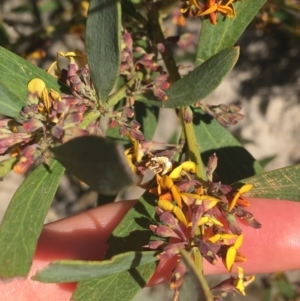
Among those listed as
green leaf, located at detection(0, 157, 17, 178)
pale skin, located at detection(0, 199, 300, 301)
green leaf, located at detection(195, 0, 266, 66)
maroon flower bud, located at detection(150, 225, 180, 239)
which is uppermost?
green leaf, located at detection(195, 0, 266, 66)

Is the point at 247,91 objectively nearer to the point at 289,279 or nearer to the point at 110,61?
the point at 289,279

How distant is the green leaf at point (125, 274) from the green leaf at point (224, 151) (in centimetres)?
46

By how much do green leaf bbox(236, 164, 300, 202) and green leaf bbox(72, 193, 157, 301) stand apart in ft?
1.32

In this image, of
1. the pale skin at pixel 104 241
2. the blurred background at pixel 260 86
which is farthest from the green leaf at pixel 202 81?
the blurred background at pixel 260 86

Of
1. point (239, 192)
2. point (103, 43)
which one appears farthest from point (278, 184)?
point (103, 43)

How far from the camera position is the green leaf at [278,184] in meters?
1.72

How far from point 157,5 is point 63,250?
131 centimetres

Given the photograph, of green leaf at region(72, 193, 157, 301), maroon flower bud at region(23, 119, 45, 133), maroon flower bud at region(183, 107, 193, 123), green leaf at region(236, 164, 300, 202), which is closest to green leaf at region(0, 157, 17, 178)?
maroon flower bud at region(23, 119, 45, 133)

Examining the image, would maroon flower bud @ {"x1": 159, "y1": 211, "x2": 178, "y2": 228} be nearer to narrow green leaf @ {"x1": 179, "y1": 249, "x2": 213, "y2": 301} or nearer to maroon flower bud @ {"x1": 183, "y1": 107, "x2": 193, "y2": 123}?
narrow green leaf @ {"x1": 179, "y1": 249, "x2": 213, "y2": 301}

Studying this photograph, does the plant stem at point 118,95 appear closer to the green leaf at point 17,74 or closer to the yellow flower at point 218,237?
the green leaf at point 17,74

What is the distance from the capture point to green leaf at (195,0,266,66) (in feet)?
6.01

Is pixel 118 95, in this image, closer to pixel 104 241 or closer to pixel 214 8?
pixel 214 8

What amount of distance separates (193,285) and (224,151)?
0.98 meters

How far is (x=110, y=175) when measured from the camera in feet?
4.43
